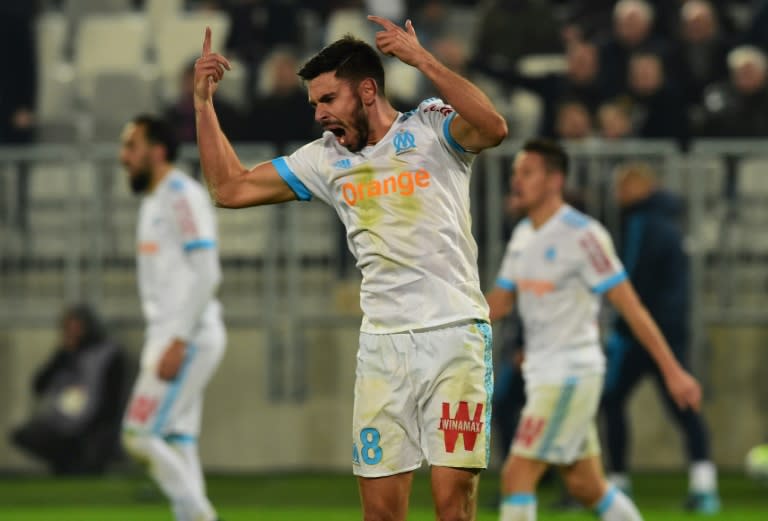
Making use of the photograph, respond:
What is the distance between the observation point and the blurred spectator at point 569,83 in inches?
599

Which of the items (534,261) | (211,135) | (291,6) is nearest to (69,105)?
(291,6)

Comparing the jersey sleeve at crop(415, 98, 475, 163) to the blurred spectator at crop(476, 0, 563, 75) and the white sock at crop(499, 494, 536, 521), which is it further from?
the blurred spectator at crop(476, 0, 563, 75)

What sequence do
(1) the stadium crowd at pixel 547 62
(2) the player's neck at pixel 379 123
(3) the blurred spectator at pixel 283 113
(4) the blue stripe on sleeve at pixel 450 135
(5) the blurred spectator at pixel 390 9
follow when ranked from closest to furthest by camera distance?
(4) the blue stripe on sleeve at pixel 450 135 < (2) the player's neck at pixel 379 123 < (1) the stadium crowd at pixel 547 62 < (3) the blurred spectator at pixel 283 113 < (5) the blurred spectator at pixel 390 9

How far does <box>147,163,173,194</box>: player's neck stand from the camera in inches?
405

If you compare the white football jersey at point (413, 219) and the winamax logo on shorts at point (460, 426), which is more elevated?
the white football jersey at point (413, 219)

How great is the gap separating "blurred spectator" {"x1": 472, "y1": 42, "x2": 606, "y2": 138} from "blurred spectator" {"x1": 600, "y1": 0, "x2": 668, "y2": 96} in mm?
138

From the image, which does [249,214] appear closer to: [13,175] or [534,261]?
[13,175]

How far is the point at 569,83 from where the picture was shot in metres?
15.3

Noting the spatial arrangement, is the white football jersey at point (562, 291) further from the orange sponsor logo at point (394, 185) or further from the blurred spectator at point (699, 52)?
the blurred spectator at point (699, 52)

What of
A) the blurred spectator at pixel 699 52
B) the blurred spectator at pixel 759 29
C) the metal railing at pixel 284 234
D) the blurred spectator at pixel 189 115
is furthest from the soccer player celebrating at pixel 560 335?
the blurred spectator at pixel 759 29

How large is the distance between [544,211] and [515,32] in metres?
7.46

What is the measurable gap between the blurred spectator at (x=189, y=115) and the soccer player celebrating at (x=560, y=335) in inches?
264

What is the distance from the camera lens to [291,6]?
696 inches

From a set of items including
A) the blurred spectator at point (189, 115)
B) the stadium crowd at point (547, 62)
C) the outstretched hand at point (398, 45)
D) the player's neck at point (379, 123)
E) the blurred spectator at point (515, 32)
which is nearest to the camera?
the outstretched hand at point (398, 45)
